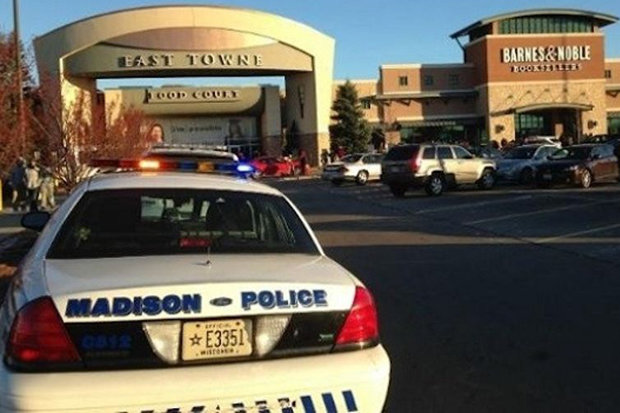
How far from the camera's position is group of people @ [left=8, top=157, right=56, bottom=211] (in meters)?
22.7

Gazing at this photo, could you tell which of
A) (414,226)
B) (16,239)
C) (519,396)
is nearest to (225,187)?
(519,396)

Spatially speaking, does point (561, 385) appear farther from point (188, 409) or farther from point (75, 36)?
point (75, 36)

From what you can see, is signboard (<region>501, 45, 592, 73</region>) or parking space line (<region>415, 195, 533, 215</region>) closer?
parking space line (<region>415, 195, 533, 215</region>)

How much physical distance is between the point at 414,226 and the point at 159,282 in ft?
49.5

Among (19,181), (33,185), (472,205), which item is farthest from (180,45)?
(472,205)

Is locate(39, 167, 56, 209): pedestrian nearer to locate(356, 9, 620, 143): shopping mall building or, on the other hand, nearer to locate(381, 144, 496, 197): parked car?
locate(381, 144, 496, 197): parked car

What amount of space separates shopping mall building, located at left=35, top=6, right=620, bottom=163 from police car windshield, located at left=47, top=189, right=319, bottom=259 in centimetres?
6179

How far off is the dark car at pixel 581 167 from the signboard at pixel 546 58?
48.2m

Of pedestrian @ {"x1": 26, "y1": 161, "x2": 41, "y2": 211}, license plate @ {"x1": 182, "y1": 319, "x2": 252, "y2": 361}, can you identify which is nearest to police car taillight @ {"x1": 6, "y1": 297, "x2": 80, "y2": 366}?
license plate @ {"x1": 182, "y1": 319, "x2": 252, "y2": 361}

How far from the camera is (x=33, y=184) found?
2397 cm

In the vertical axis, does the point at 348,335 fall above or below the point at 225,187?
below

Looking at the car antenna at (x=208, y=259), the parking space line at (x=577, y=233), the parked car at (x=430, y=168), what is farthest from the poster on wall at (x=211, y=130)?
the car antenna at (x=208, y=259)

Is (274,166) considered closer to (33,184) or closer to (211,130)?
(211,130)

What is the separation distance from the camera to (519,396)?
5.76 meters
